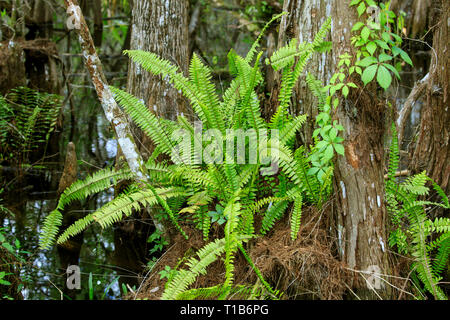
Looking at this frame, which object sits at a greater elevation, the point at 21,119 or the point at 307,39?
the point at 307,39

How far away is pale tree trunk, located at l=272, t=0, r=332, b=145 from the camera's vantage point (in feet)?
11.3

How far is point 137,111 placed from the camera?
3469 mm

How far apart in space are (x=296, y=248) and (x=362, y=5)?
5.19ft

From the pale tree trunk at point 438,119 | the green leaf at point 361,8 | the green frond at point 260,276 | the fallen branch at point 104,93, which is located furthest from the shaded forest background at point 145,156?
the fallen branch at point 104,93

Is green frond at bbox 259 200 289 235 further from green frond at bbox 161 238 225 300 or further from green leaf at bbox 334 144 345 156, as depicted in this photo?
green leaf at bbox 334 144 345 156

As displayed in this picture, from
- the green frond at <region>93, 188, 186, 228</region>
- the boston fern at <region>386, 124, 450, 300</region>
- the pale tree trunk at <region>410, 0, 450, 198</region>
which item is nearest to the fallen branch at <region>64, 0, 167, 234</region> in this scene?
the green frond at <region>93, 188, 186, 228</region>

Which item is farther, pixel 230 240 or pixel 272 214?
pixel 272 214

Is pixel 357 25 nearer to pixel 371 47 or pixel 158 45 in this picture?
pixel 371 47

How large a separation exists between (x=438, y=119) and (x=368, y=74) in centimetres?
140

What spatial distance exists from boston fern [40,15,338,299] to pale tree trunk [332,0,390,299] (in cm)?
23

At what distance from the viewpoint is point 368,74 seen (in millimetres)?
2465

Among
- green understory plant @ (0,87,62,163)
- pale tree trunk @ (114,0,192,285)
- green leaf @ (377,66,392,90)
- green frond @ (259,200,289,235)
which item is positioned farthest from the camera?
green understory plant @ (0,87,62,163)

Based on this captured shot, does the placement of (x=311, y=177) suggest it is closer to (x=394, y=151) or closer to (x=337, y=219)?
(x=337, y=219)

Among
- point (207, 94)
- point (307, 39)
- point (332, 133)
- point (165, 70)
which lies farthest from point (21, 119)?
point (332, 133)
